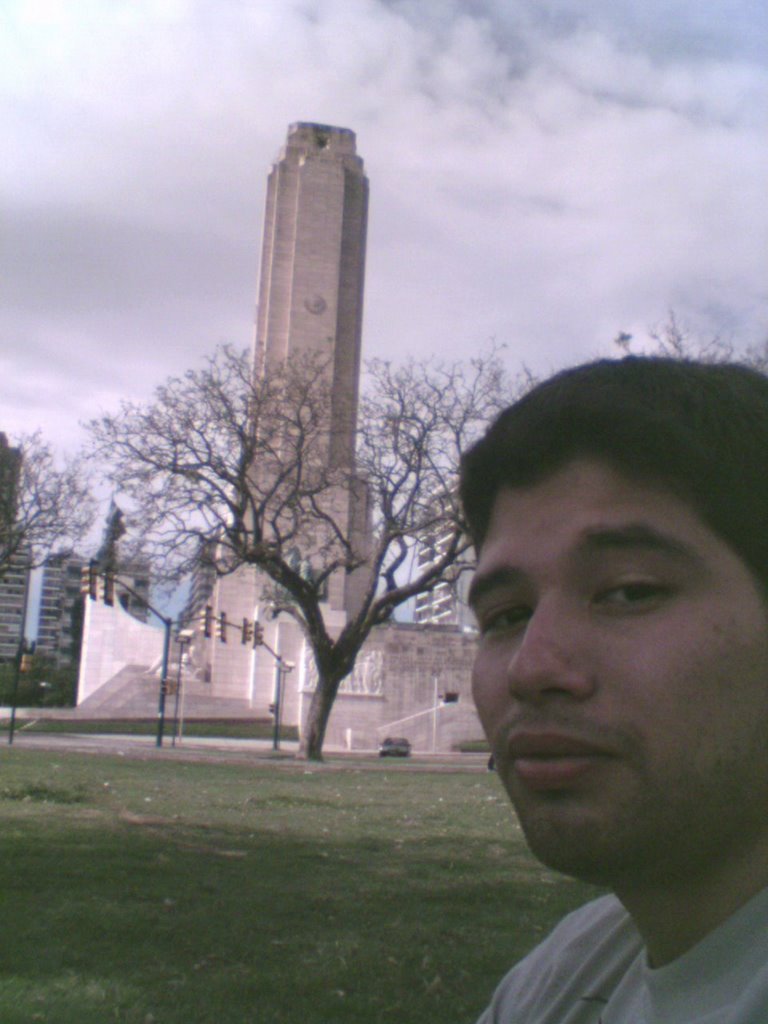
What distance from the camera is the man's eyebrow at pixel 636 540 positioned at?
1369 millimetres

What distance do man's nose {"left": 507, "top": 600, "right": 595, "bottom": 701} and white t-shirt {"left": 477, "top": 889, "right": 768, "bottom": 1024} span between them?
0.31m

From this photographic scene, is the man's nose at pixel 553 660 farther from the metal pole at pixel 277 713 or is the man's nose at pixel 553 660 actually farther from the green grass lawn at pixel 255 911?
the metal pole at pixel 277 713

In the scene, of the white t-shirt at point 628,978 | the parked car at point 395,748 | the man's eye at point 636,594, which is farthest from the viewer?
the parked car at point 395,748

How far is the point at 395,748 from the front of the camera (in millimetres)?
43219

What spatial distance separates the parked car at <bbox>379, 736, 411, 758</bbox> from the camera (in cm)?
4306

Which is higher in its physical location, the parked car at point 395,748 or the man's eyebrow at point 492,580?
the man's eyebrow at point 492,580

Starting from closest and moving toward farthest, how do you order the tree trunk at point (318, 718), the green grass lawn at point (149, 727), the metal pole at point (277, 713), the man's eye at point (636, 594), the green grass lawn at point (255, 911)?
the man's eye at point (636, 594), the green grass lawn at point (255, 911), the tree trunk at point (318, 718), the metal pole at point (277, 713), the green grass lawn at point (149, 727)

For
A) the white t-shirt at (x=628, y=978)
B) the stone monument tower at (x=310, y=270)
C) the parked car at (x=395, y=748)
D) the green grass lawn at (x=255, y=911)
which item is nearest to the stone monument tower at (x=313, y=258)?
the stone monument tower at (x=310, y=270)

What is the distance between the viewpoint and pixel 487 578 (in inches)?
61.8

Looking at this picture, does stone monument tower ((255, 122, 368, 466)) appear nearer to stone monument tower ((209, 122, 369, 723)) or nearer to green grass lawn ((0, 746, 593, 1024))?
stone monument tower ((209, 122, 369, 723))

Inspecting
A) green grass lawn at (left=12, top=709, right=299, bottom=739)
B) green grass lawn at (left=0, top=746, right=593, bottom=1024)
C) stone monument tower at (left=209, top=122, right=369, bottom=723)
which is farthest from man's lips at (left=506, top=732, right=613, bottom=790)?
stone monument tower at (left=209, top=122, right=369, bottom=723)

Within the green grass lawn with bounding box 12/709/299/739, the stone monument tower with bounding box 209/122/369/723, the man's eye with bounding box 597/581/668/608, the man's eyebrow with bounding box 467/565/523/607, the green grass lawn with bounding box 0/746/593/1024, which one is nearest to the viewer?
the man's eye with bounding box 597/581/668/608

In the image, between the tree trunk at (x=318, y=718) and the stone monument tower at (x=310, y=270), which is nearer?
the tree trunk at (x=318, y=718)

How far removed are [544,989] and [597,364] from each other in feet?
3.11
